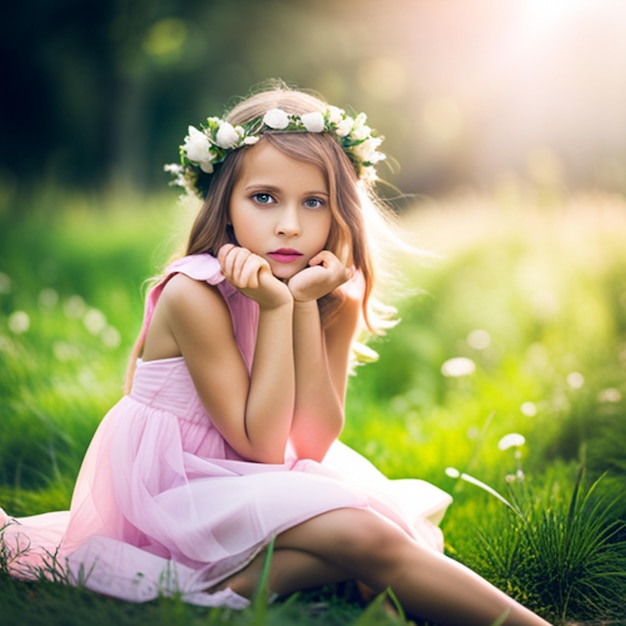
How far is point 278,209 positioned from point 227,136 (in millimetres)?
275

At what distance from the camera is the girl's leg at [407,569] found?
195 cm

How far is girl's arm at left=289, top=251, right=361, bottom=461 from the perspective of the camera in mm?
2307

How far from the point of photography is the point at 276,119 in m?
2.32

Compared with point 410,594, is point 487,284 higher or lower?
higher

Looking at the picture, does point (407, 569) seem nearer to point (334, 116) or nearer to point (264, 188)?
point (264, 188)

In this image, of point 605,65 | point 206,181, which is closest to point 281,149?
point 206,181

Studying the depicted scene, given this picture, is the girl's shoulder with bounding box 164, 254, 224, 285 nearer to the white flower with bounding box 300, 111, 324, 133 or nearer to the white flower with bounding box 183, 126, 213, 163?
the white flower with bounding box 183, 126, 213, 163

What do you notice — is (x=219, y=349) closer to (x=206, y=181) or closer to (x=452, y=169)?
(x=206, y=181)

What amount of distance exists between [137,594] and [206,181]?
1305 mm

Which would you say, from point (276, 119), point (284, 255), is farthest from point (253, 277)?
point (276, 119)

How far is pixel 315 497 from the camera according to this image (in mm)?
2018

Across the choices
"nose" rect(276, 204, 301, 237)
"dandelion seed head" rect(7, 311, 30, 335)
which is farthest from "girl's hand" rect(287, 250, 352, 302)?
"dandelion seed head" rect(7, 311, 30, 335)

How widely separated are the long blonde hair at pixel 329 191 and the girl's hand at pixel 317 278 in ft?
0.47

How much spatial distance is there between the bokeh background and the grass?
10443mm
